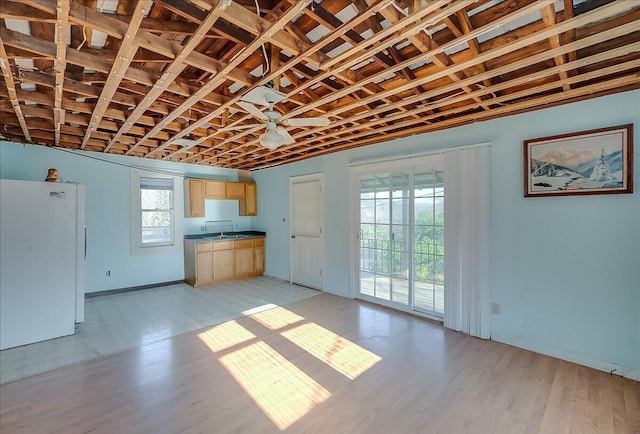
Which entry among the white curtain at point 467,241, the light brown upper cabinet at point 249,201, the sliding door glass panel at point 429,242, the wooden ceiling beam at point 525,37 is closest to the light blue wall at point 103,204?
the light brown upper cabinet at point 249,201

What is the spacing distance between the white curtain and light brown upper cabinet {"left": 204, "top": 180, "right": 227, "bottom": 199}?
4723 mm

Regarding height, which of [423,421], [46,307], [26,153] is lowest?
[423,421]

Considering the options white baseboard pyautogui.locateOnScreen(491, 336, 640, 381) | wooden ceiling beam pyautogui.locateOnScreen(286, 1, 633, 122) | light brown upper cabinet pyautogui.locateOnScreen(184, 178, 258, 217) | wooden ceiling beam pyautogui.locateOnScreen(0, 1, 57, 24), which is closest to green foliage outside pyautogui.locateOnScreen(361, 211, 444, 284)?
white baseboard pyautogui.locateOnScreen(491, 336, 640, 381)

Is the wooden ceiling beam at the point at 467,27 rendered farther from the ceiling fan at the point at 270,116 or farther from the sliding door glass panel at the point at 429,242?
the sliding door glass panel at the point at 429,242

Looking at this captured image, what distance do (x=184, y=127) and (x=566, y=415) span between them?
4736 mm

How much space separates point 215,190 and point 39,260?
3.33 meters

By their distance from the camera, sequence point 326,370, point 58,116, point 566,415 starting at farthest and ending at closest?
point 58,116
point 326,370
point 566,415

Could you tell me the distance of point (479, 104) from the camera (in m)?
2.85

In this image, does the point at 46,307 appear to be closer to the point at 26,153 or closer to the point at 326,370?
the point at 26,153

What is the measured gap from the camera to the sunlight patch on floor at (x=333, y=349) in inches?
107

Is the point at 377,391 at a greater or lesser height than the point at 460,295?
lesser

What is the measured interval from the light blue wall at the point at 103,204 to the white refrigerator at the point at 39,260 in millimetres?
1750

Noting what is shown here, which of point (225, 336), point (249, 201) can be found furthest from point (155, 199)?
point (225, 336)

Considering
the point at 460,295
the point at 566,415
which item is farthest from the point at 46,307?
the point at 566,415
